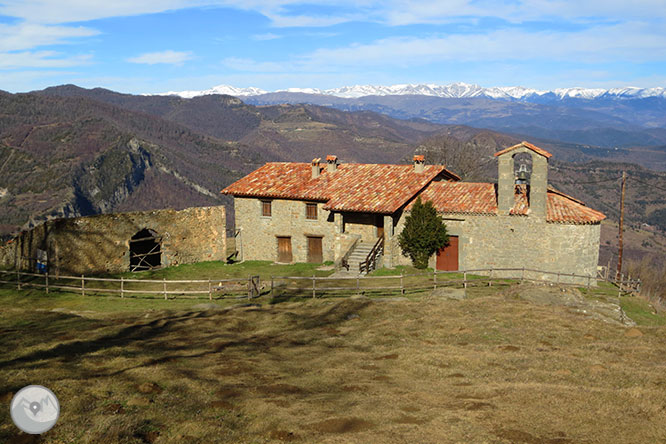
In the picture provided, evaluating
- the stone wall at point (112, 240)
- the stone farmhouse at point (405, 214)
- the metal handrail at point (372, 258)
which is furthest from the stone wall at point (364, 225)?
the stone wall at point (112, 240)

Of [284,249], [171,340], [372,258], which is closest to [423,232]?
[372,258]

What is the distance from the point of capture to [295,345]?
17672 millimetres

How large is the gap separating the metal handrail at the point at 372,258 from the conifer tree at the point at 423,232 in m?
1.35

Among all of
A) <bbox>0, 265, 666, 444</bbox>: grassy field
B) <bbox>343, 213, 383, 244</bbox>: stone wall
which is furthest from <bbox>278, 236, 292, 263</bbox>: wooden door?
<bbox>0, 265, 666, 444</bbox>: grassy field

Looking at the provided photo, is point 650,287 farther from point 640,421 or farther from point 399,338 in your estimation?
point 640,421

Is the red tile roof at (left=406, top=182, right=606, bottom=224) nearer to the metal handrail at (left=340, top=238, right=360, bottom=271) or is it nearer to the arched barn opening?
the metal handrail at (left=340, top=238, right=360, bottom=271)

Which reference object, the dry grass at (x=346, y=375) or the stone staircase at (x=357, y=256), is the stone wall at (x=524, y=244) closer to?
the stone staircase at (x=357, y=256)

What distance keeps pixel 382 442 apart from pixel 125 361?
7.99 metres

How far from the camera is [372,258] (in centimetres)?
3269

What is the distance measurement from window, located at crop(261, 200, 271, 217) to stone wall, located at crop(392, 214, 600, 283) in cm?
1286

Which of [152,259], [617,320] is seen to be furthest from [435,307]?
A: [152,259]

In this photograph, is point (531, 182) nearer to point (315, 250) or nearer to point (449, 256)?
point (449, 256)

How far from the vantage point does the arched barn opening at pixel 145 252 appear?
35737 millimetres

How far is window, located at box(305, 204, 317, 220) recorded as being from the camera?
121 ft
